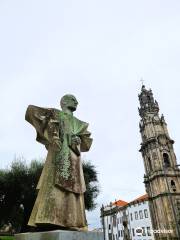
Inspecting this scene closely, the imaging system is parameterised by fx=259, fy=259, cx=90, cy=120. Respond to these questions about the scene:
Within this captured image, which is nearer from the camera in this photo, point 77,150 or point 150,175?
point 77,150

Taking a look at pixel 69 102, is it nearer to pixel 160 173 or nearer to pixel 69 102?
pixel 69 102

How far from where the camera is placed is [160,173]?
56.1 m

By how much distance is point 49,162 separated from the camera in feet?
13.5

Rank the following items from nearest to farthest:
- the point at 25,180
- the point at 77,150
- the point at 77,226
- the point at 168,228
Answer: the point at 77,226
the point at 77,150
the point at 25,180
the point at 168,228

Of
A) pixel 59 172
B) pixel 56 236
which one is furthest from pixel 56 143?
pixel 56 236

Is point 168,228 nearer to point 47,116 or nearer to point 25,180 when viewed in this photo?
point 25,180

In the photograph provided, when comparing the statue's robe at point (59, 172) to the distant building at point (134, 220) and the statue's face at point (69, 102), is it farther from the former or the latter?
the distant building at point (134, 220)

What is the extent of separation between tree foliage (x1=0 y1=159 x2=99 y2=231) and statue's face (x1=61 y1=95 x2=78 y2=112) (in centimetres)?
2173

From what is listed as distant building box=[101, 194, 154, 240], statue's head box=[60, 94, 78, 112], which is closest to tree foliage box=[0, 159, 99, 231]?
statue's head box=[60, 94, 78, 112]

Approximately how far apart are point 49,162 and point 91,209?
85.1ft

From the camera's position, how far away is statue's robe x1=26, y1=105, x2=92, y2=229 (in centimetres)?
358

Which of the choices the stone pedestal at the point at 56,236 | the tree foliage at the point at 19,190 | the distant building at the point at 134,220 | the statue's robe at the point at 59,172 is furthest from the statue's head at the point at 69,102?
the distant building at the point at 134,220

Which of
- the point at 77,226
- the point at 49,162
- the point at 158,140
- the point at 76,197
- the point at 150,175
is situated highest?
the point at 158,140

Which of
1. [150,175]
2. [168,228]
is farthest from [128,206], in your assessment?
[168,228]
